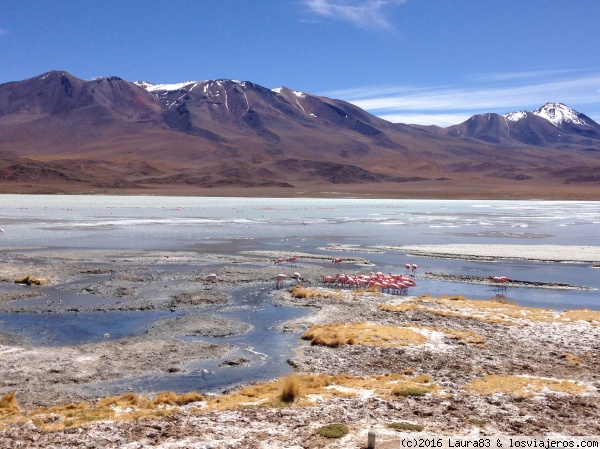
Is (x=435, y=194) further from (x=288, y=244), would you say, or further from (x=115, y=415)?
(x=115, y=415)

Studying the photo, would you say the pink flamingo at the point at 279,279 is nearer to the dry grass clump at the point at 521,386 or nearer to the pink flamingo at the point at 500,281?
the pink flamingo at the point at 500,281

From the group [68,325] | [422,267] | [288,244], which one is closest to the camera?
[68,325]

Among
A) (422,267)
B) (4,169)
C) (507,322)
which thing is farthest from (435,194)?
(507,322)

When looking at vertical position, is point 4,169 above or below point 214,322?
above

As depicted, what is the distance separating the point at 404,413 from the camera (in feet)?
28.8

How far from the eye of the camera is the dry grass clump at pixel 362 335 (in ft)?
42.6

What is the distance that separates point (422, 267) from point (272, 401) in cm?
1653

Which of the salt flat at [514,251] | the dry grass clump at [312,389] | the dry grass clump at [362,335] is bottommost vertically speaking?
the dry grass clump at [312,389]

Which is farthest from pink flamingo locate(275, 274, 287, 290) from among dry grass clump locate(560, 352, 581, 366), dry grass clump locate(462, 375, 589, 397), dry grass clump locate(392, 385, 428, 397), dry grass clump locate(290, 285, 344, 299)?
dry grass clump locate(392, 385, 428, 397)

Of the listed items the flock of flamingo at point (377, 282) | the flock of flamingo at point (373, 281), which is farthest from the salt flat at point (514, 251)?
the flock of flamingo at point (377, 282)

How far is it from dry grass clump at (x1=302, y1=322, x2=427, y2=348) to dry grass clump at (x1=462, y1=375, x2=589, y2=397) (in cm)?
277

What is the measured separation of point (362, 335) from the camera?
44.3ft

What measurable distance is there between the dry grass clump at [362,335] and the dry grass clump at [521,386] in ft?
9.09

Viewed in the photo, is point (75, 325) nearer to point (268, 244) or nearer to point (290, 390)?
point (290, 390)
